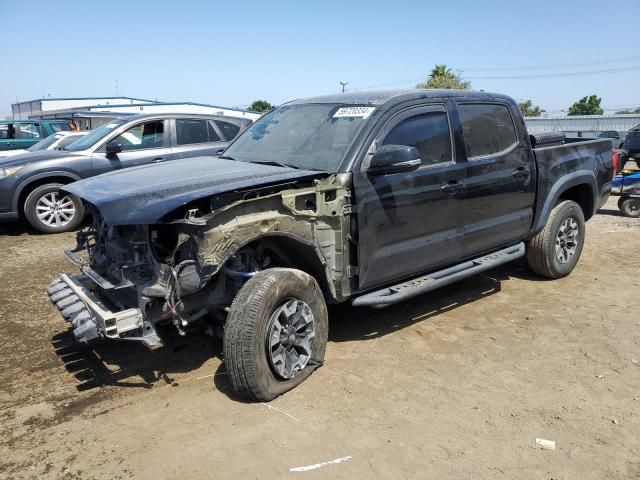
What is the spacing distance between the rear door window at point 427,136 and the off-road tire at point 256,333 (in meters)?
1.41

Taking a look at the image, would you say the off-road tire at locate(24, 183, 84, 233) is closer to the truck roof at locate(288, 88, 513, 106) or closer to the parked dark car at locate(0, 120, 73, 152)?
the truck roof at locate(288, 88, 513, 106)

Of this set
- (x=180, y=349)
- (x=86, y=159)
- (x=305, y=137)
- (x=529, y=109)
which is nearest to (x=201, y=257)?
(x=180, y=349)

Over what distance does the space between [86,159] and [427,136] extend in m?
5.85

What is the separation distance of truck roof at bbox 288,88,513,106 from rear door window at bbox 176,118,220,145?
4.07 metres

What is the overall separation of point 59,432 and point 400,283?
8.56 ft

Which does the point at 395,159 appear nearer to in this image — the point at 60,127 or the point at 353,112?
the point at 353,112

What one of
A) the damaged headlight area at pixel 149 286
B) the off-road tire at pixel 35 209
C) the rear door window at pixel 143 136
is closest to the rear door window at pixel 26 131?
the off-road tire at pixel 35 209

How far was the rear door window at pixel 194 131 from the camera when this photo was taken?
8.62 m

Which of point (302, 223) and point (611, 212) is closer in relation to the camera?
point (302, 223)

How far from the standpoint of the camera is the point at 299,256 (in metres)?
3.88

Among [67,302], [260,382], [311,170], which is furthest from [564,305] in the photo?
[67,302]

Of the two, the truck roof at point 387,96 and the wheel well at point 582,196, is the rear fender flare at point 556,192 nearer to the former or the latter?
the wheel well at point 582,196

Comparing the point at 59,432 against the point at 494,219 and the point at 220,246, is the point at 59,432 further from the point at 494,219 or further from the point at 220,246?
the point at 494,219

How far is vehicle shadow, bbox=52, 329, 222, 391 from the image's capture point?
3.82m
